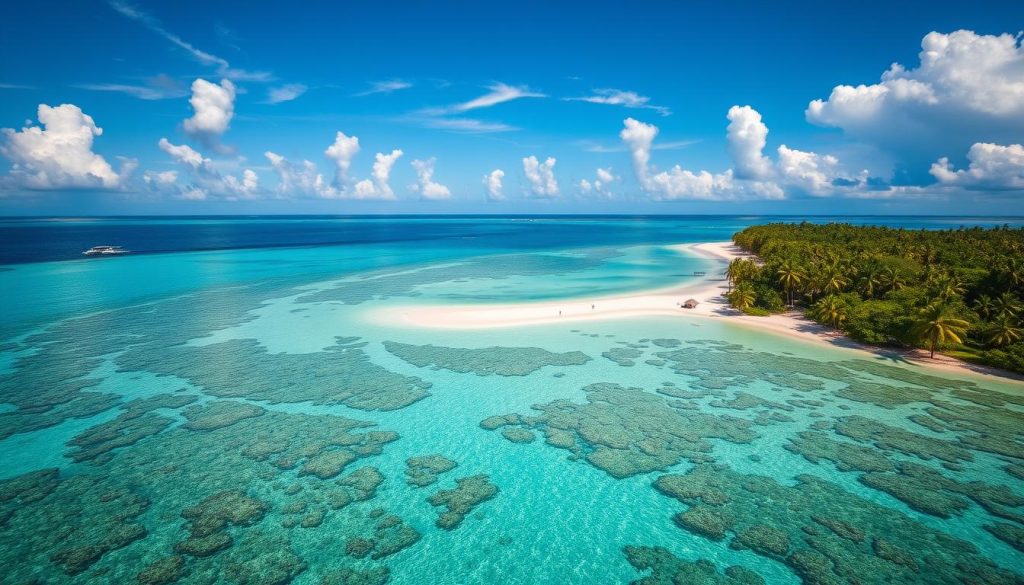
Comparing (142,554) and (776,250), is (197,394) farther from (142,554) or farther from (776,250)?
(776,250)

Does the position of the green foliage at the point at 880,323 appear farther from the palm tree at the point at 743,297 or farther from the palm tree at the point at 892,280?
the palm tree at the point at 743,297

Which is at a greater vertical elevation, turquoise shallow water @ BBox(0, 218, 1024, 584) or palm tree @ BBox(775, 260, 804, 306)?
palm tree @ BBox(775, 260, 804, 306)

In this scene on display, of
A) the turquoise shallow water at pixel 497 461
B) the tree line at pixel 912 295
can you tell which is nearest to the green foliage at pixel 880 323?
the tree line at pixel 912 295

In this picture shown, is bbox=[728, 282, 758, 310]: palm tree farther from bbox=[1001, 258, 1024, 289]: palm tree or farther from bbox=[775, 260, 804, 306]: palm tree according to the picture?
bbox=[1001, 258, 1024, 289]: palm tree

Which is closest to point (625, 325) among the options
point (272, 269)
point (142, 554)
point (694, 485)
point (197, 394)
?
point (694, 485)

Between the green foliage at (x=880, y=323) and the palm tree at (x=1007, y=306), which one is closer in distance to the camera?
the palm tree at (x=1007, y=306)

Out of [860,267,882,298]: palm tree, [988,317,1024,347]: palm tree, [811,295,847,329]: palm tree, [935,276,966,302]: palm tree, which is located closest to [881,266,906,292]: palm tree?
[860,267,882,298]: palm tree
